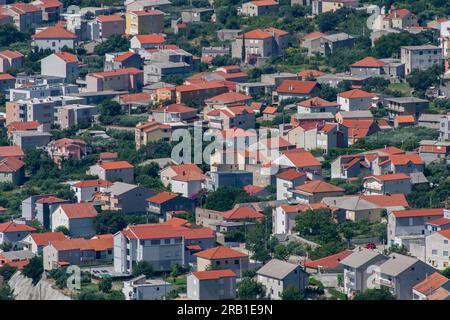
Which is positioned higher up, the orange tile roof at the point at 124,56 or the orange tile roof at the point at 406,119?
the orange tile roof at the point at 124,56

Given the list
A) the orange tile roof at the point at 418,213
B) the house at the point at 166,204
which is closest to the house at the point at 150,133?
the house at the point at 166,204

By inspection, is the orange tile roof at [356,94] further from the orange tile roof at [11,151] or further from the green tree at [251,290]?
the green tree at [251,290]

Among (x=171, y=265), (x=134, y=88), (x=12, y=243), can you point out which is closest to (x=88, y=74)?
(x=134, y=88)

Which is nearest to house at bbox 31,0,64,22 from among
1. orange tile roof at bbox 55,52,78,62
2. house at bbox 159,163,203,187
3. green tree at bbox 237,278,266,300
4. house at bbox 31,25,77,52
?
house at bbox 31,25,77,52

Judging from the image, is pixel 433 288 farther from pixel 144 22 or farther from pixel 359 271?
pixel 144 22
